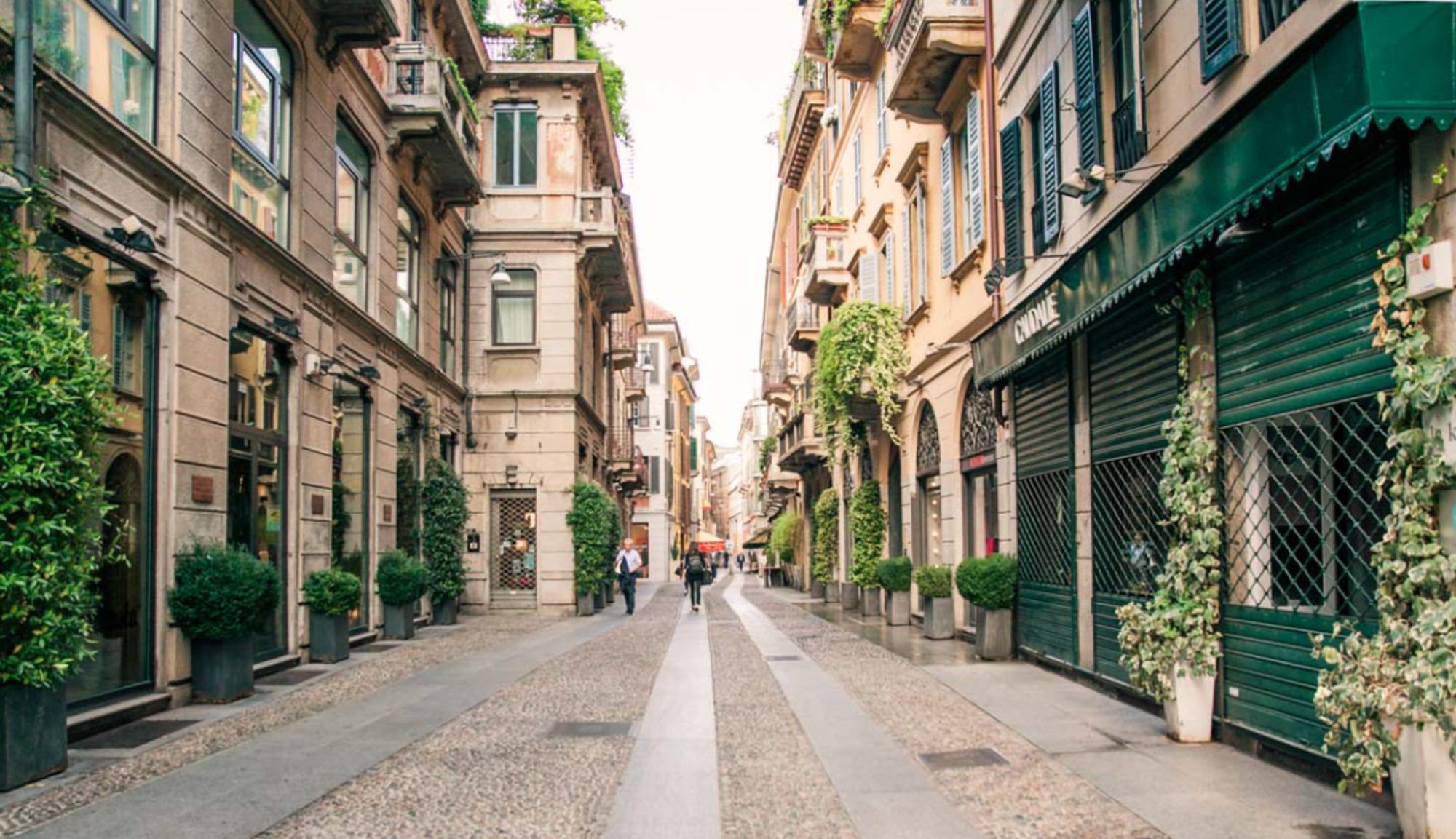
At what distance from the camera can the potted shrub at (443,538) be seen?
21.0 m

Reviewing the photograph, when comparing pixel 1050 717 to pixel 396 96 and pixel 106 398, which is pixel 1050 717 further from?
pixel 396 96

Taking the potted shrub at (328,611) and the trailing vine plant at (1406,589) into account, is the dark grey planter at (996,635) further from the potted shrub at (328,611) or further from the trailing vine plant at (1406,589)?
the trailing vine plant at (1406,589)

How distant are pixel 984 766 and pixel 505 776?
10.0 ft

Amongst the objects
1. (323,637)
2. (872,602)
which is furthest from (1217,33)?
(872,602)

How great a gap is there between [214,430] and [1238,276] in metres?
9.27

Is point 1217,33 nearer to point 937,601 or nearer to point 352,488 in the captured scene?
point 937,601

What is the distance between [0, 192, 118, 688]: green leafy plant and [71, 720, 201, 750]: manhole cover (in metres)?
1.28

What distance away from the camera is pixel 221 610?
1059cm

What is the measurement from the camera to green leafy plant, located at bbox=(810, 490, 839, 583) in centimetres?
3059

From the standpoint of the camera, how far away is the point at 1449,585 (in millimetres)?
5305

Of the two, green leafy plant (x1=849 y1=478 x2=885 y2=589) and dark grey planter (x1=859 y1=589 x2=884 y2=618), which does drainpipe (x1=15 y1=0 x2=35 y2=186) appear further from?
dark grey planter (x1=859 y1=589 x2=884 y2=618)

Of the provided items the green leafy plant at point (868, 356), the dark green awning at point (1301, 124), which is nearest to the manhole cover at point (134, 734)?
the dark green awning at point (1301, 124)

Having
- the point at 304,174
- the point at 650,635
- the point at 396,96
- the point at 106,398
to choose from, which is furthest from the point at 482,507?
the point at 106,398

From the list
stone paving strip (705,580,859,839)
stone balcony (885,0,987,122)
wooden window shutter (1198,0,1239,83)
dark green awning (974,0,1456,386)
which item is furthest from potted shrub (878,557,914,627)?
wooden window shutter (1198,0,1239,83)
